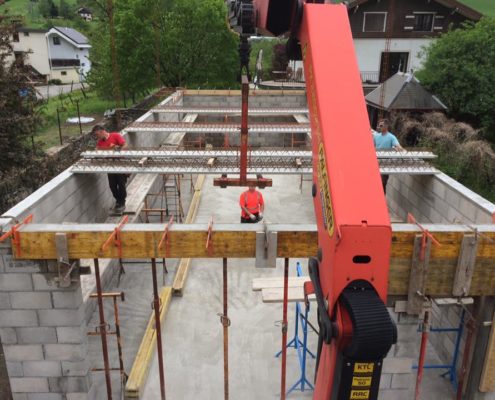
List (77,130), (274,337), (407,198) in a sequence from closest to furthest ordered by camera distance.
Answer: (274,337) → (407,198) → (77,130)

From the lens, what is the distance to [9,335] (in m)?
5.36

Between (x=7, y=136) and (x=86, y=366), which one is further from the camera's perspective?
(x=7, y=136)

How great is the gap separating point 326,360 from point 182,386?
403 cm

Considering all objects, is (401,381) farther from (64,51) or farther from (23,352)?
(64,51)

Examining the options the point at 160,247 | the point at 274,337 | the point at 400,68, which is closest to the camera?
the point at 160,247

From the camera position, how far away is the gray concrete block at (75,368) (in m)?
5.45

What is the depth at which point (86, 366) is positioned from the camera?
5508 mm

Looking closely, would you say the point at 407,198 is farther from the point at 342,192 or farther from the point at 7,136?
the point at 7,136

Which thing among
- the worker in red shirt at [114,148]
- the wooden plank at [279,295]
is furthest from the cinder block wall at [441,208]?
the worker in red shirt at [114,148]

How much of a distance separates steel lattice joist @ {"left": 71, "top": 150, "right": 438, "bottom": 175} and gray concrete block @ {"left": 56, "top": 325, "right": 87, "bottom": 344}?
12.5 ft

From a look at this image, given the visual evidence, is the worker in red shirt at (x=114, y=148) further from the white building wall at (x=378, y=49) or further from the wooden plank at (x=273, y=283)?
the white building wall at (x=378, y=49)

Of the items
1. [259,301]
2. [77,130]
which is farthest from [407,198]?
[77,130]

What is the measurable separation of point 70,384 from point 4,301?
1.28 metres

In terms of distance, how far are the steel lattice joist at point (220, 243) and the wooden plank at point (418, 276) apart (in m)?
0.06
